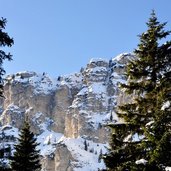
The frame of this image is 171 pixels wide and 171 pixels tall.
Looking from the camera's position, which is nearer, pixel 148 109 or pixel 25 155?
pixel 148 109

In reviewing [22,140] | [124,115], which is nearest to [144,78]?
[124,115]

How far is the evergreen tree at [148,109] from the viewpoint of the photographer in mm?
14352

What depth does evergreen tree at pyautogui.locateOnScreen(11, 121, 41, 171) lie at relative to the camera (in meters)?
26.3

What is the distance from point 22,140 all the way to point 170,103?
14717 mm

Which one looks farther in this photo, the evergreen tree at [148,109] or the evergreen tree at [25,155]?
the evergreen tree at [25,155]

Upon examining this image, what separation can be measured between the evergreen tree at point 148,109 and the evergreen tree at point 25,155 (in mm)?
11170

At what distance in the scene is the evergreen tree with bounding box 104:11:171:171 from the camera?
1435 centimetres

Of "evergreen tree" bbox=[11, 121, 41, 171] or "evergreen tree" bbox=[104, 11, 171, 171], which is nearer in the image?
"evergreen tree" bbox=[104, 11, 171, 171]

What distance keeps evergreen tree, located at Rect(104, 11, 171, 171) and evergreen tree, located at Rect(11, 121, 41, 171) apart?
1117 centimetres

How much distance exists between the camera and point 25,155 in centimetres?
2698

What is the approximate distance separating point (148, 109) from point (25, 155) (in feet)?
41.9

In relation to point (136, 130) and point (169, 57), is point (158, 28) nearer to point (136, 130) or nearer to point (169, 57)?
point (169, 57)

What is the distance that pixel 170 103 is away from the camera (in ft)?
48.3

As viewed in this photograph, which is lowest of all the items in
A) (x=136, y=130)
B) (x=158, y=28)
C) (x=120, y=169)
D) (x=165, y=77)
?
(x=120, y=169)
